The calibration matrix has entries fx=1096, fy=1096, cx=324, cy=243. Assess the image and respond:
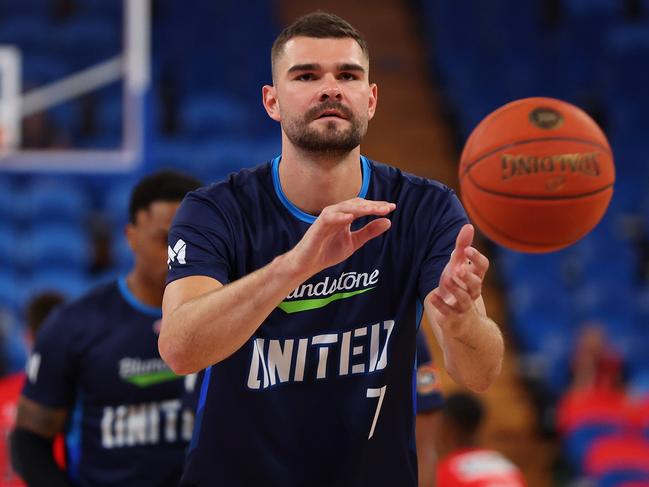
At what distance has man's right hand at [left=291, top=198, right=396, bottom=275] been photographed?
270 centimetres

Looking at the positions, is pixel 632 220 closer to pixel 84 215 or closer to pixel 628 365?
A: pixel 628 365

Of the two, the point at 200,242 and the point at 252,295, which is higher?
the point at 200,242

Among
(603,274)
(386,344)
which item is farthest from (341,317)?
(603,274)

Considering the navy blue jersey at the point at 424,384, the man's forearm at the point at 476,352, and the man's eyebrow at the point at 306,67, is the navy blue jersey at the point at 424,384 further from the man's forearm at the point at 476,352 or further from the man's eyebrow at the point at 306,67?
the man's eyebrow at the point at 306,67

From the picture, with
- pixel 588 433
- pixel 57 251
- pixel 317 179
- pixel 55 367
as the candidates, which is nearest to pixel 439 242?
pixel 317 179

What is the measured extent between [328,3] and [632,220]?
6539 millimetres

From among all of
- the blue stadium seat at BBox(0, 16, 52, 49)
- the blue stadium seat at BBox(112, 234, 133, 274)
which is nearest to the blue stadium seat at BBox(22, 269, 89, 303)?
the blue stadium seat at BBox(112, 234, 133, 274)

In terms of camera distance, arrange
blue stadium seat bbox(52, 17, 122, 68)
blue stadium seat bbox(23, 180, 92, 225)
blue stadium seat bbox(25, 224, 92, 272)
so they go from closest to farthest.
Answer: blue stadium seat bbox(25, 224, 92, 272) < blue stadium seat bbox(23, 180, 92, 225) < blue stadium seat bbox(52, 17, 122, 68)

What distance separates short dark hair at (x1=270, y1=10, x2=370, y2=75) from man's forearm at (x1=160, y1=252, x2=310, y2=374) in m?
0.74

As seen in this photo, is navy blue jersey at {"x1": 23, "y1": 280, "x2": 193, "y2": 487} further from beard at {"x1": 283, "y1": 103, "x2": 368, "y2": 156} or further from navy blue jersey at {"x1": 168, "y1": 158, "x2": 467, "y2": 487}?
beard at {"x1": 283, "y1": 103, "x2": 368, "y2": 156}

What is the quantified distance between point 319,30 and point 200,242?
0.71 meters

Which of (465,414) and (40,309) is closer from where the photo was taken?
(465,414)

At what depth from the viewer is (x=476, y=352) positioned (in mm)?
2873

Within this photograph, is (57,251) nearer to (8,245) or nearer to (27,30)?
(8,245)
